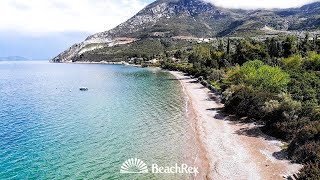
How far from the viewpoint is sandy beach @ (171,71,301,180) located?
3192cm

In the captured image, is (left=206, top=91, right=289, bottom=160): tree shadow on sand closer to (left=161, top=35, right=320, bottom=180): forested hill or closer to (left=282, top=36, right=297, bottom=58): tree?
(left=161, top=35, right=320, bottom=180): forested hill

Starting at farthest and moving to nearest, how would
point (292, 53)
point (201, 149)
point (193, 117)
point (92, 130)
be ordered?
point (292, 53), point (193, 117), point (92, 130), point (201, 149)

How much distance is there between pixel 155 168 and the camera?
33.7m

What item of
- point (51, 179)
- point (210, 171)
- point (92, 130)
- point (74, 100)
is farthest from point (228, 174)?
point (74, 100)

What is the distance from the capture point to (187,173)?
3275cm

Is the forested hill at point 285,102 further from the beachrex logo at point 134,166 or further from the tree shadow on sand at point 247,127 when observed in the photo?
the beachrex logo at point 134,166

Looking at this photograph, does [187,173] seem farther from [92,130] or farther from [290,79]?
[290,79]

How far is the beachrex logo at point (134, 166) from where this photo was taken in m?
33.2

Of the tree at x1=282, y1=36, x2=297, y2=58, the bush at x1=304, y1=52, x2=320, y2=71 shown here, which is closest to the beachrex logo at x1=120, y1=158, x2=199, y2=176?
the bush at x1=304, y1=52, x2=320, y2=71

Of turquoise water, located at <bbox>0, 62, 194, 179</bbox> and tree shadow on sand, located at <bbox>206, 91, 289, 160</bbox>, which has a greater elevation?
turquoise water, located at <bbox>0, 62, 194, 179</bbox>

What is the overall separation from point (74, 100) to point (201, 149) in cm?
4706

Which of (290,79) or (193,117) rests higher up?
(290,79)

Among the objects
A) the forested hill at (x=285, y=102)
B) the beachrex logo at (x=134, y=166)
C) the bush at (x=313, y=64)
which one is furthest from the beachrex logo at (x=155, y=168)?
the bush at (x=313, y=64)

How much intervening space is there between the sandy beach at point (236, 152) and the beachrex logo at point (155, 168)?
58.2 inches
